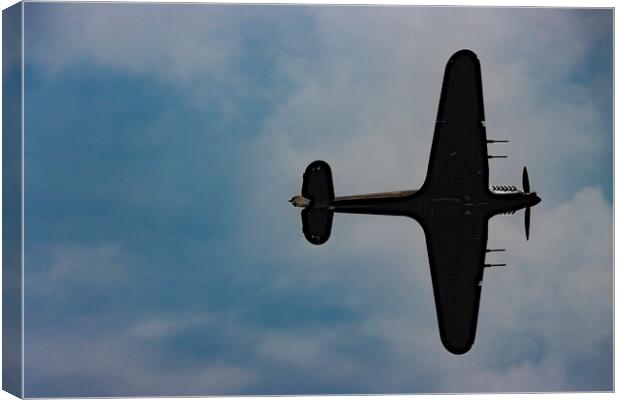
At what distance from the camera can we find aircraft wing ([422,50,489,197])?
20266 mm

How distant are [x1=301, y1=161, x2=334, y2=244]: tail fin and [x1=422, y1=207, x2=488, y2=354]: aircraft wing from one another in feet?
6.45

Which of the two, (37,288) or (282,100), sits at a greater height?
(282,100)

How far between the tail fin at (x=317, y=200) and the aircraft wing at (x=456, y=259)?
197 cm

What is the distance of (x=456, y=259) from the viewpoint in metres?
21.3

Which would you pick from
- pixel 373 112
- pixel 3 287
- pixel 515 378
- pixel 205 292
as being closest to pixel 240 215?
pixel 205 292

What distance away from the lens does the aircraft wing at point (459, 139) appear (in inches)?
798

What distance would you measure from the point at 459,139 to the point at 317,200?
2812mm

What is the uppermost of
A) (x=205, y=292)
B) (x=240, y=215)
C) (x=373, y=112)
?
(x=373, y=112)

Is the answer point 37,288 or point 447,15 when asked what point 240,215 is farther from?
point 447,15

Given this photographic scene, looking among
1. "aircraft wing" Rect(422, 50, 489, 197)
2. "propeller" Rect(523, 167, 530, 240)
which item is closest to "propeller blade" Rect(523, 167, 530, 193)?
"propeller" Rect(523, 167, 530, 240)

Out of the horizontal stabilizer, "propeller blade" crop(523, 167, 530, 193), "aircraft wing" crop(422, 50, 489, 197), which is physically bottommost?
"propeller blade" crop(523, 167, 530, 193)

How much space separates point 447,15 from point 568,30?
84.2 inches

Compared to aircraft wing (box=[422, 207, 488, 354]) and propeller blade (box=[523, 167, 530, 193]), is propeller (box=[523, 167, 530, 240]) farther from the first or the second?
aircraft wing (box=[422, 207, 488, 354])

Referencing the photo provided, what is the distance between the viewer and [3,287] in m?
19.5
